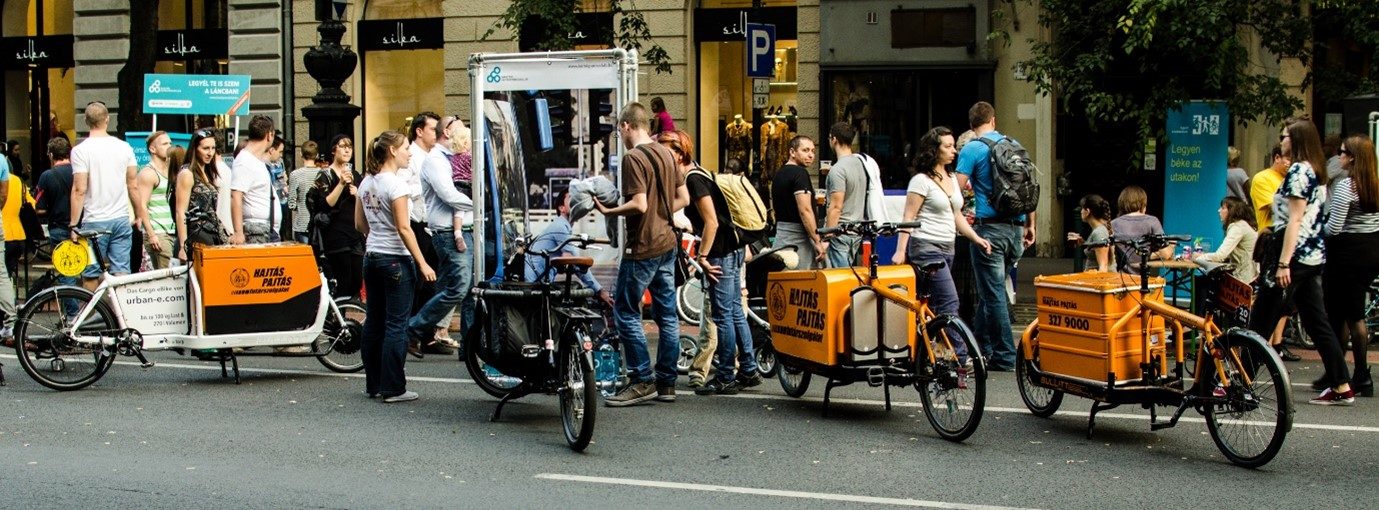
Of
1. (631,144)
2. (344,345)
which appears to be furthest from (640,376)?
(344,345)

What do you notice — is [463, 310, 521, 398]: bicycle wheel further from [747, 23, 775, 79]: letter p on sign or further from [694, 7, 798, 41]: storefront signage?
[694, 7, 798, 41]: storefront signage

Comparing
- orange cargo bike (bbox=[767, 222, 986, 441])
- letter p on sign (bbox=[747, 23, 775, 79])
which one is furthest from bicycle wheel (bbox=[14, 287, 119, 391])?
letter p on sign (bbox=[747, 23, 775, 79])

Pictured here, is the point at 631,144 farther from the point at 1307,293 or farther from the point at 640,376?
the point at 1307,293

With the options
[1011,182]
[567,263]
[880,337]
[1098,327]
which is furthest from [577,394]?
[1011,182]

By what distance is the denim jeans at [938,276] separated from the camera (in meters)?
11.0

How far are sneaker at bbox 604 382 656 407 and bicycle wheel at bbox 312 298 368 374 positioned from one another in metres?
2.27

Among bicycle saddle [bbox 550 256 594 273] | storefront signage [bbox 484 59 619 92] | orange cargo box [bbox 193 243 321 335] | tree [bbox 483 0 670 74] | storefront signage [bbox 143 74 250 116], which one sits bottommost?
orange cargo box [bbox 193 243 321 335]

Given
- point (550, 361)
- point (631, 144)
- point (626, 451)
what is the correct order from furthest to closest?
point (631, 144)
point (550, 361)
point (626, 451)

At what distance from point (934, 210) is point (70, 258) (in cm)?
634

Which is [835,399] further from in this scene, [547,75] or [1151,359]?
[547,75]

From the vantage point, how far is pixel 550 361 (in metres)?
9.05

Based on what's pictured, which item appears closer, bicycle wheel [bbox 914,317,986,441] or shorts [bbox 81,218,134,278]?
bicycle wheel [bbox 914,317,986,441]

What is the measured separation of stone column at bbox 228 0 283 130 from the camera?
26281 millimetres

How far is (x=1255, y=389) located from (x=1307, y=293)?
2458 mm
